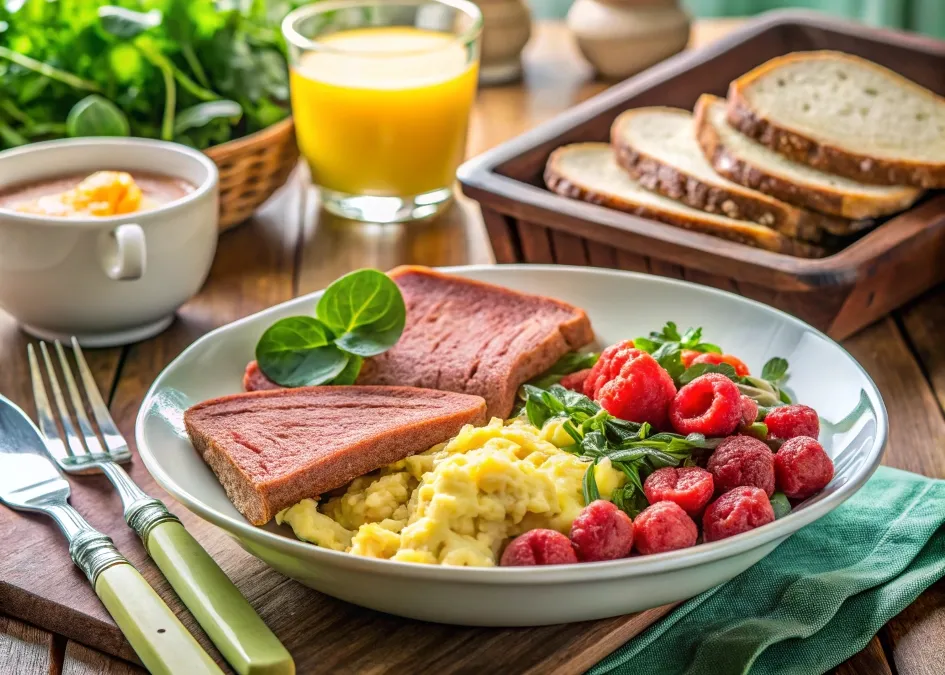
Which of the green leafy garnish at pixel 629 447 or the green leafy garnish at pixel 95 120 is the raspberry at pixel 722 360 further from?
the green leafy garnish at pixel 95 120

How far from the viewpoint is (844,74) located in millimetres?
3238

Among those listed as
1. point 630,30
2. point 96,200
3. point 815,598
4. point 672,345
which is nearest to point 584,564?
point 815,598

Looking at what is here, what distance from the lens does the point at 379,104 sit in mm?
2879

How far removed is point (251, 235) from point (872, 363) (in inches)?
62.4

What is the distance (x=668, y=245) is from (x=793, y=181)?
48cm

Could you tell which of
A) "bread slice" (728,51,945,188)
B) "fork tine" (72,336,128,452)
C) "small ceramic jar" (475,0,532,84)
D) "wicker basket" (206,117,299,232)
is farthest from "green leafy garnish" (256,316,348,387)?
"small ceramic jar" (475,0,532,84)

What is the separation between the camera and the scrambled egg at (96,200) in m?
2.35

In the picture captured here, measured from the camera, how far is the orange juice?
2.88 meters

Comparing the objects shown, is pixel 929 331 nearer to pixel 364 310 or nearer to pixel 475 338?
pixel 475 338

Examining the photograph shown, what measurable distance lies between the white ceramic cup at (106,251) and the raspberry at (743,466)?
4.11ft

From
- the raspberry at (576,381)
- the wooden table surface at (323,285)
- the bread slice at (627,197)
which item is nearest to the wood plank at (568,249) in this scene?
the bread slice at (627,197)

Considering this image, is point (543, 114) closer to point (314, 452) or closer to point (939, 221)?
point (939, 221)

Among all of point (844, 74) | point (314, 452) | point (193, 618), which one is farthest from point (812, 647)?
point (844, 74)

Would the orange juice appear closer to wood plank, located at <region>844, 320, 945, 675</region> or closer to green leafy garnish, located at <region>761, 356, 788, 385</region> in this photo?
wood plank, located at <region>844, 320, 945, 675</region>
